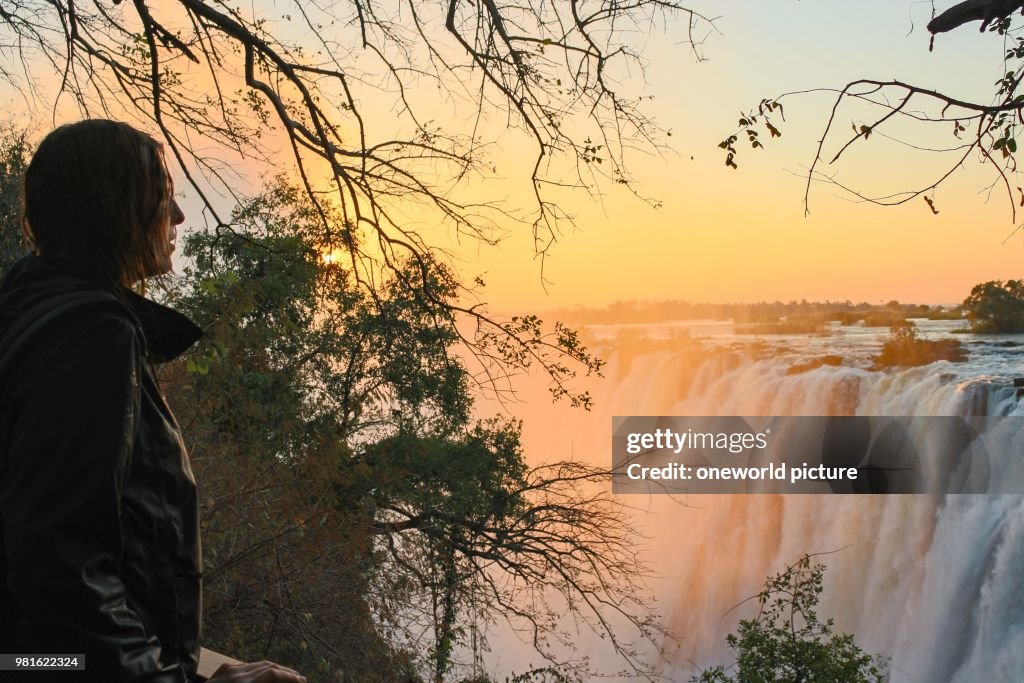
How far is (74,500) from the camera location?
2.52 feet

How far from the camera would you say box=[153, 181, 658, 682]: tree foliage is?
5469 millimetres

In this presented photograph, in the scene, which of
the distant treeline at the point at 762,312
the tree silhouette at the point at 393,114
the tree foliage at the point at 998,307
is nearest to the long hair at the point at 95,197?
the tree silhouette at the point at 393,114

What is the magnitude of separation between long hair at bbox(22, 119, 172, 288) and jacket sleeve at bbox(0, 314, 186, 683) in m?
0.14

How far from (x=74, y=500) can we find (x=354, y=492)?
799 cm

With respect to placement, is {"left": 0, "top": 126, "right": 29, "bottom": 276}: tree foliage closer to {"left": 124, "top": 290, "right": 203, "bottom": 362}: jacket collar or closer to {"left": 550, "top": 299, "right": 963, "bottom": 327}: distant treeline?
{"left": 124, "top": 290, "right": 203, "bottom": 362}: jacket collar

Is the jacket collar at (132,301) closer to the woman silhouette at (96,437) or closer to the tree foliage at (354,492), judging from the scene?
the woman silhouette at (96,437)

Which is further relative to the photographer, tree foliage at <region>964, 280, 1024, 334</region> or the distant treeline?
the distant treeline

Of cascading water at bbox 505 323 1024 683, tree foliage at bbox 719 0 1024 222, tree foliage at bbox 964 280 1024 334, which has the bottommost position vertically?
cascading water at bbox 505 323 1024 683

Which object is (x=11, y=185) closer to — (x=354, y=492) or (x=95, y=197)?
(x=354, y=492)

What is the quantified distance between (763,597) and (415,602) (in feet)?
10.2

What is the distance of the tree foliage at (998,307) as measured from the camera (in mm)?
17328

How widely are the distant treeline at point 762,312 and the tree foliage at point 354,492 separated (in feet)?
32.6

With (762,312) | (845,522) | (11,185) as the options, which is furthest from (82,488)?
(762,312)

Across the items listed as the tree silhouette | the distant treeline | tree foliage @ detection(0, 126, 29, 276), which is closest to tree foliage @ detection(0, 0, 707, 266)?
the tree silhouette
